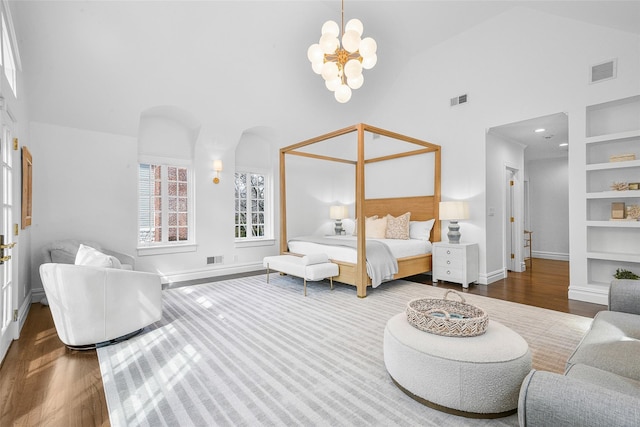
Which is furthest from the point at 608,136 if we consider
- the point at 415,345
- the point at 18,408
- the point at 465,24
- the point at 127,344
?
the point at 18,408

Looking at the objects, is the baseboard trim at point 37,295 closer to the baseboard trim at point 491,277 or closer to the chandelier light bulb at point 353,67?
the chandelier light bulb at point 353,67

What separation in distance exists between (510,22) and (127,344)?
20.7ft

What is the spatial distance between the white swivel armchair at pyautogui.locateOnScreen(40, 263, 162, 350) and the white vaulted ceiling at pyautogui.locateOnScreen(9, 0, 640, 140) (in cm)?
274

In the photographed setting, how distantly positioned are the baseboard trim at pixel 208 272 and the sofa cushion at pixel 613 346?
16.7 ft

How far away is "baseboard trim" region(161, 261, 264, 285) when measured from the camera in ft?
17.1

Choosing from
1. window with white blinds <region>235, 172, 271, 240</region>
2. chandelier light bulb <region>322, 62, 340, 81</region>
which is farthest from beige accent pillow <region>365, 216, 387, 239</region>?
chandelier light bulb <region>322, 62, 340, 81</region>

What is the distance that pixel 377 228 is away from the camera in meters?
5.84

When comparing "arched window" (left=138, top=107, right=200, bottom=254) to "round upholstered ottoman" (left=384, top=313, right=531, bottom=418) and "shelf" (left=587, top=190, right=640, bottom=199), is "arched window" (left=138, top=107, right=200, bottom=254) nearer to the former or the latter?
"round upholstered ottoman" (left=384, top=313, right=531, bottom=418)

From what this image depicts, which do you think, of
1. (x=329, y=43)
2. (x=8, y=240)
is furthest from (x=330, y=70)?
(x=8, y=240)

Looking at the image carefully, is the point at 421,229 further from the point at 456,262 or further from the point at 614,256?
the point at 614,256

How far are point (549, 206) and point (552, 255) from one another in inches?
46.2

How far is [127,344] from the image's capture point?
2.75m

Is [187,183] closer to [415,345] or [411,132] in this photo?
[411,132]

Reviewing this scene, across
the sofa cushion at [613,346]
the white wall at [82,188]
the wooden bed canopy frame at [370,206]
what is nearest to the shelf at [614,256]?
the wooden bed canopy frame at [370,206]
